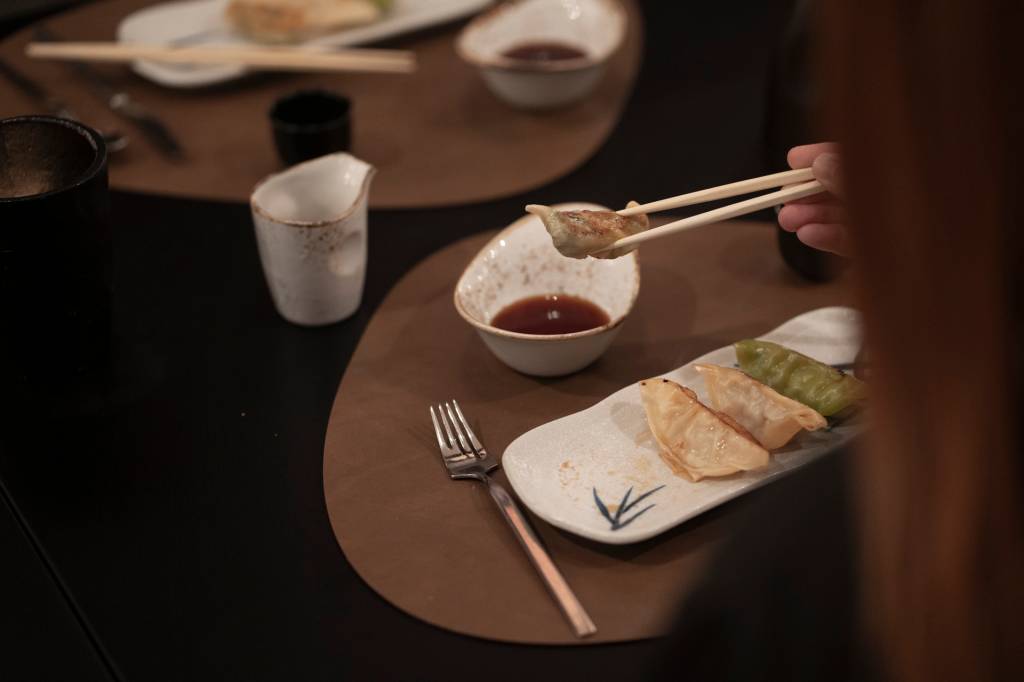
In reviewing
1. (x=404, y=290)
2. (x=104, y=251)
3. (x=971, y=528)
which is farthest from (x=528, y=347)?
(x=971, y=528)

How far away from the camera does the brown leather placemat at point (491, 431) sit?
3.45 feet

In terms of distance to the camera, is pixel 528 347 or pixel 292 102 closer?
pixel 528 347

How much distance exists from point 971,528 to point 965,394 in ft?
0.28

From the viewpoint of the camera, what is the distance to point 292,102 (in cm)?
175

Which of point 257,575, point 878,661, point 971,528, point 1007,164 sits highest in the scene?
point 1007,164

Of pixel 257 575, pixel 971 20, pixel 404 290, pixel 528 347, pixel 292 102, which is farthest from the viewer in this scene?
pixel 292 102

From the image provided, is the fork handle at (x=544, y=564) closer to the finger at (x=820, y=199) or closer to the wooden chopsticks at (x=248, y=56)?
the finger at (x=820, y=199)

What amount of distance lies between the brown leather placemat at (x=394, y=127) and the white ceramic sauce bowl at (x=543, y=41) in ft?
0.15

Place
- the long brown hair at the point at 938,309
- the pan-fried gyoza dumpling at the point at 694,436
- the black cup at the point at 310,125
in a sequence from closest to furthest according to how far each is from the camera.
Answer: the long brown hair at the point at 938,309
the pan-fried gyoza dumpling at the point at 694,436
the black cup at the point at 310,125

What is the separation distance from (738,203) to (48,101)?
134 centimetres

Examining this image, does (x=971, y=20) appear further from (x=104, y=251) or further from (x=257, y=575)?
(x=104, y=251)

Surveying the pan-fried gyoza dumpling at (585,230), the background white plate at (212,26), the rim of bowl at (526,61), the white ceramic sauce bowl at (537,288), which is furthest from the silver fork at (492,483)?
the background white plate at (212,26)

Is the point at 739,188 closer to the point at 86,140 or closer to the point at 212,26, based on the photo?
the point at 86,140

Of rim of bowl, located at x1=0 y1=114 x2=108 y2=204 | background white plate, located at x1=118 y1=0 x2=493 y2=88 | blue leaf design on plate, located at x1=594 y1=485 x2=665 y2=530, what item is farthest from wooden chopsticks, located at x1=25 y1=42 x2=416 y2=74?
blue leaf design on plate, located at x1=594 y1=485 x2=665 y2=530
